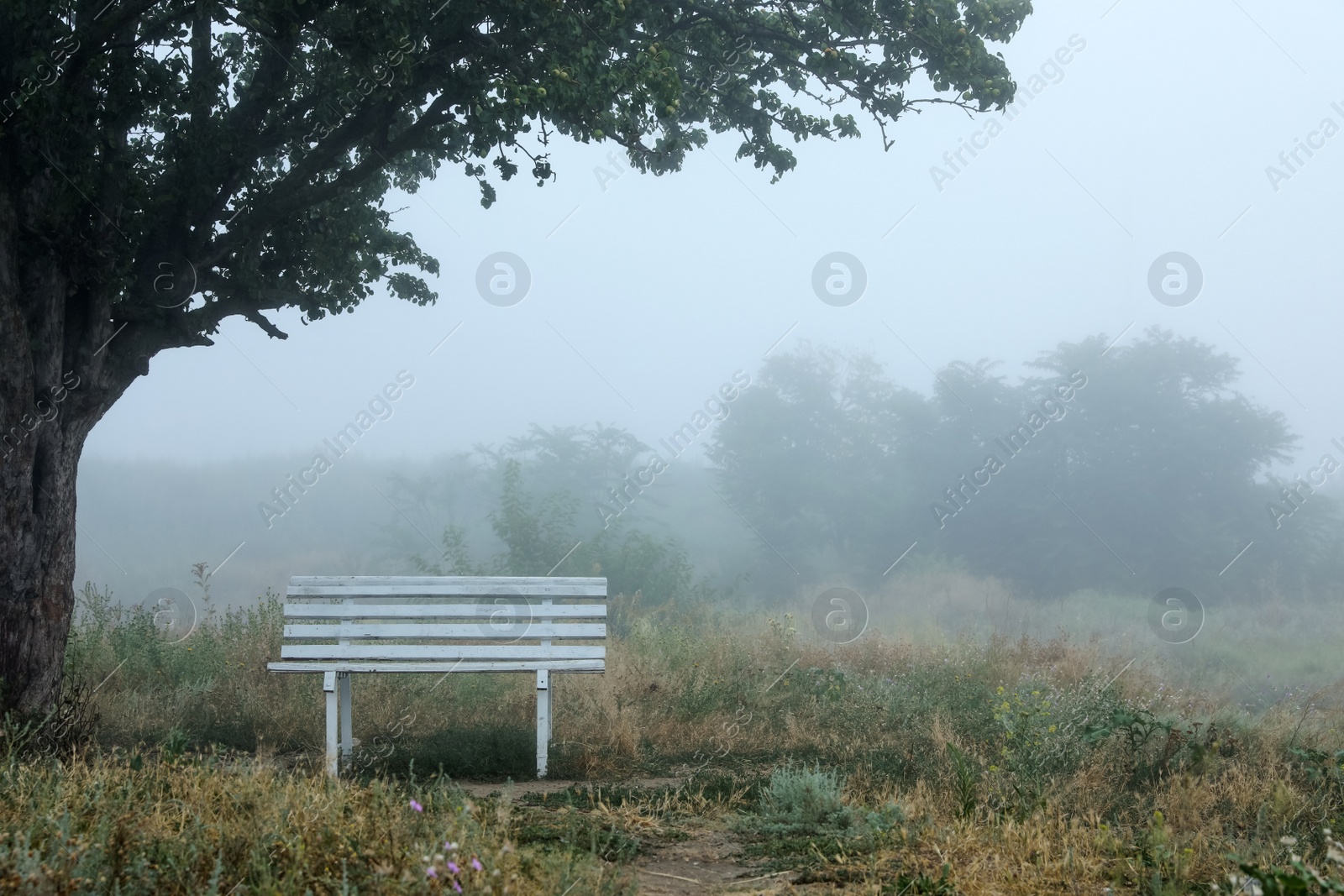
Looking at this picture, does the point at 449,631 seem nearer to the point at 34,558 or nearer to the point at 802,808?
the point at 34,558

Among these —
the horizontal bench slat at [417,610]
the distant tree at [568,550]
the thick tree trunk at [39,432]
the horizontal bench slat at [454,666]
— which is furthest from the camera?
the distant tree at [568,550]

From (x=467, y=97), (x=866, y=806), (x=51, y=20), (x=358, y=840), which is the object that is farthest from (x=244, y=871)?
(x=51, y=20)

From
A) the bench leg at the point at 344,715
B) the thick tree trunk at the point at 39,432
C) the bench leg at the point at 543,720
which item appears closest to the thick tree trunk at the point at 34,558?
the thick tree trunk at the point at 39,432

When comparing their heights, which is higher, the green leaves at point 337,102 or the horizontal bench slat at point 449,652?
the green leaves at point 337,102

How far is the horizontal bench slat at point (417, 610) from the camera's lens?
7.14 m

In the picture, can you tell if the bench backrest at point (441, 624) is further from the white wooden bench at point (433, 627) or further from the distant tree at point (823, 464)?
the distant tree at point (823, 464)

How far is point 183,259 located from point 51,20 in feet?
5.58

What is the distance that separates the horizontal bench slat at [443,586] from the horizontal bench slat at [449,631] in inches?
8.7

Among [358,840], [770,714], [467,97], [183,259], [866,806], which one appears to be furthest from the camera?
[770,714]

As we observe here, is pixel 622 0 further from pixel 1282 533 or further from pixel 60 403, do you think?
pixel 1282 533

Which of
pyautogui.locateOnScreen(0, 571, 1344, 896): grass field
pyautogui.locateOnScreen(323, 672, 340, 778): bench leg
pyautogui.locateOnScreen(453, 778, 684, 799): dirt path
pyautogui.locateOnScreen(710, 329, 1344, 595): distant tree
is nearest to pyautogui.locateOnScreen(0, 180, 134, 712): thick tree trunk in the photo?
pyautogui.locateOnScreen(0, 571, 1344, 896): grass field

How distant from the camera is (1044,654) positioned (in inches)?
444

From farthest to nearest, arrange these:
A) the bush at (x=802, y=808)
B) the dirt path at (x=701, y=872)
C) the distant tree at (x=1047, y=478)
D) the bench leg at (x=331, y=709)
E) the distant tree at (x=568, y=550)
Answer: the distant tree at (x=1047, y=478)
the distant tree at (x=568, y=550)
the bench leg at (x=331, y=709)
the bush at (x=802, y=808)
the dirt path at (x=701, y=872)

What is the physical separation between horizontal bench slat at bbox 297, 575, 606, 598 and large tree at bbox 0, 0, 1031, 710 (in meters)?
1.59
